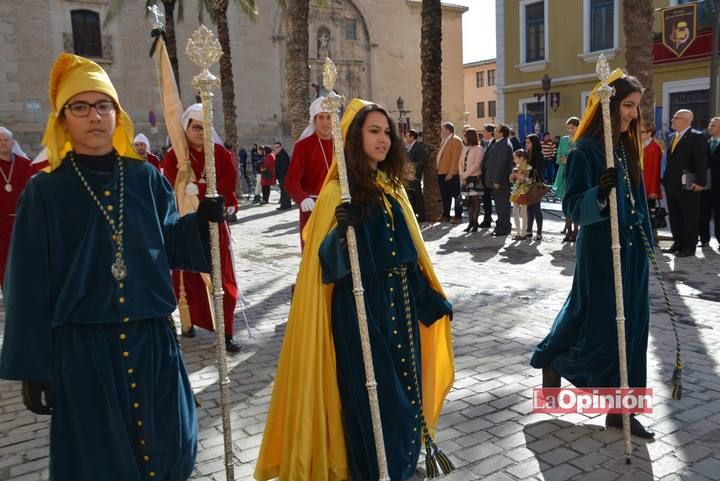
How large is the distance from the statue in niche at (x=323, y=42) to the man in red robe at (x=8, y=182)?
104 feet

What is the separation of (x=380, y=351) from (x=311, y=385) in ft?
1.23

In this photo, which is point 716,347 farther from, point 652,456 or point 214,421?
point 214,421

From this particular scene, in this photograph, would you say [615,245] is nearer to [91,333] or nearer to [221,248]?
[91,333]

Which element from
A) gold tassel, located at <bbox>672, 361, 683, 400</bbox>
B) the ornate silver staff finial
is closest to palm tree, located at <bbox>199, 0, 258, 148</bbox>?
the ornate silver staff finial

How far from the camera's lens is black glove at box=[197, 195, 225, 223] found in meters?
2.87

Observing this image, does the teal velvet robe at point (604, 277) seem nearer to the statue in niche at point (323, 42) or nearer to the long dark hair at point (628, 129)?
the long dark hair at point (628, 129)

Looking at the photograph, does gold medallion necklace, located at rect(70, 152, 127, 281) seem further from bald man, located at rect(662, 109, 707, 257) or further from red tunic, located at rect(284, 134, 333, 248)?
bald man, located at rect(662, 109, 707, 257)

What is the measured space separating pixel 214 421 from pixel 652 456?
2.76m

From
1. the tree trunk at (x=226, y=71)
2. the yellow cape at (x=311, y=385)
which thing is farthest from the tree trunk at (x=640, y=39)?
A: the tree trunk at (x=226, y=71)

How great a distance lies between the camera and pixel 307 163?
6.68 meters

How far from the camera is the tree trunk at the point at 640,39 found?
1157cm

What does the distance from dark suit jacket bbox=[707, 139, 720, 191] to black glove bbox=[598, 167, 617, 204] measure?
7.68m

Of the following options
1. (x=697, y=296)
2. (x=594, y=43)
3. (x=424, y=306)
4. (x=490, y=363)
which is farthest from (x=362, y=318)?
(x=594, y=43)

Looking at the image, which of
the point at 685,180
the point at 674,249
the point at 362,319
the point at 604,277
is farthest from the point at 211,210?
the point at 674,249
